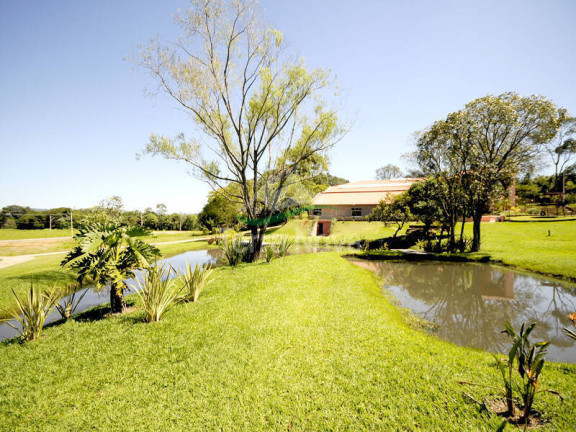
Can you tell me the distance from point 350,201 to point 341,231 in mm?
5143

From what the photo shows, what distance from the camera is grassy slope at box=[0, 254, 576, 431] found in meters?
2.85

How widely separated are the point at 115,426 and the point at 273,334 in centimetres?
263

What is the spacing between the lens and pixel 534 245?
51.2 feet

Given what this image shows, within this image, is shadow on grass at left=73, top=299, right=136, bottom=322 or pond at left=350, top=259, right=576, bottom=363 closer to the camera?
pond at left=350, top=259, right=576, bottom=363

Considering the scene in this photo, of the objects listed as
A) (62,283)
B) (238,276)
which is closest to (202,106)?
(238,276)

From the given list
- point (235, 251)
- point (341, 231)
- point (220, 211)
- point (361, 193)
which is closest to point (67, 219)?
point (220, 211)

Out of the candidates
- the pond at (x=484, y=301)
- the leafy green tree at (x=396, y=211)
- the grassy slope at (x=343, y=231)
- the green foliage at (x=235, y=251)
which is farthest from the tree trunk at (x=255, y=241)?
the grassy slope at (x=343, y=231)

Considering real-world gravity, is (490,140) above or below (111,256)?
above

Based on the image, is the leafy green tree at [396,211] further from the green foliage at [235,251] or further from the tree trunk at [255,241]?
the green foliage at [235,251]

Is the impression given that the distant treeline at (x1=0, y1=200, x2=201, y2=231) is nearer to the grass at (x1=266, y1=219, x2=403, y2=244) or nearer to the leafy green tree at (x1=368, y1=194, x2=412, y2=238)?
the grass at (x1=266, y1=219, x2=403, y2=244)

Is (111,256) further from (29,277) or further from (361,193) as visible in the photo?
(361,193)

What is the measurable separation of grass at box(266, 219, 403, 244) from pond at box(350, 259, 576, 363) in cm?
1018

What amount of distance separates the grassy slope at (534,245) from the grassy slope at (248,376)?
10003 mm

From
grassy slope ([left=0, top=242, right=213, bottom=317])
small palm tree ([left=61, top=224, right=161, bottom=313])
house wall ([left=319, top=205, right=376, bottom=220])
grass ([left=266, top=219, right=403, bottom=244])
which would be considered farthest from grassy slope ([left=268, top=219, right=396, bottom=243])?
small palm tree ([left=61, top=224, right=161, bottom=313])
